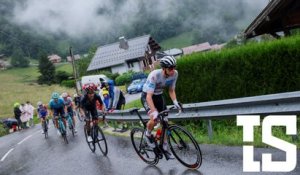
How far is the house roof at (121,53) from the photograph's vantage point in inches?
3228

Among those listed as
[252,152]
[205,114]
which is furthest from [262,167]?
[205,114]

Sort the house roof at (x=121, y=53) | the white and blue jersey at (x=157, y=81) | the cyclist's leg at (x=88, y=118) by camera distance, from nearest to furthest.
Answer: the white and blue jersey at (x=157, y=81) < the cyclist's leg at (x=88, y=118) < the house roof at (x=121, y=53)

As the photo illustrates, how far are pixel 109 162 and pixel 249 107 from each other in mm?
3505

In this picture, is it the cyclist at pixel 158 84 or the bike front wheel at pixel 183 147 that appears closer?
the cyclist at pixel 158 84

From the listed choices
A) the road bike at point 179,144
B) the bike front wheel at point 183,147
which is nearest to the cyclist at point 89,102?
the road bike at point 179,144

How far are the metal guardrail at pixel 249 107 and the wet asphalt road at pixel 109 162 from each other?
2.64ft

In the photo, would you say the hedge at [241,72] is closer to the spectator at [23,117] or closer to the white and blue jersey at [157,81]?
the white and blue jersey at [157,81]

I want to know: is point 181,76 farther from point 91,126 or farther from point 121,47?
point 121,47

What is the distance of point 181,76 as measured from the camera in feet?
45.2

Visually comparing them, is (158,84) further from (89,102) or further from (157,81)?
(89,102)

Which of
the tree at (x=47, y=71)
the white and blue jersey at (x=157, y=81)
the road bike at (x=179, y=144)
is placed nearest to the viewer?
the road bike at (x=179, y=144)

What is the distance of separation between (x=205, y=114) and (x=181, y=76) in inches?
165

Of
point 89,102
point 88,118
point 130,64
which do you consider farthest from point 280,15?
point 130,64

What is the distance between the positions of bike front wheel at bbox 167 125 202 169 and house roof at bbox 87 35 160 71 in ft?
239
